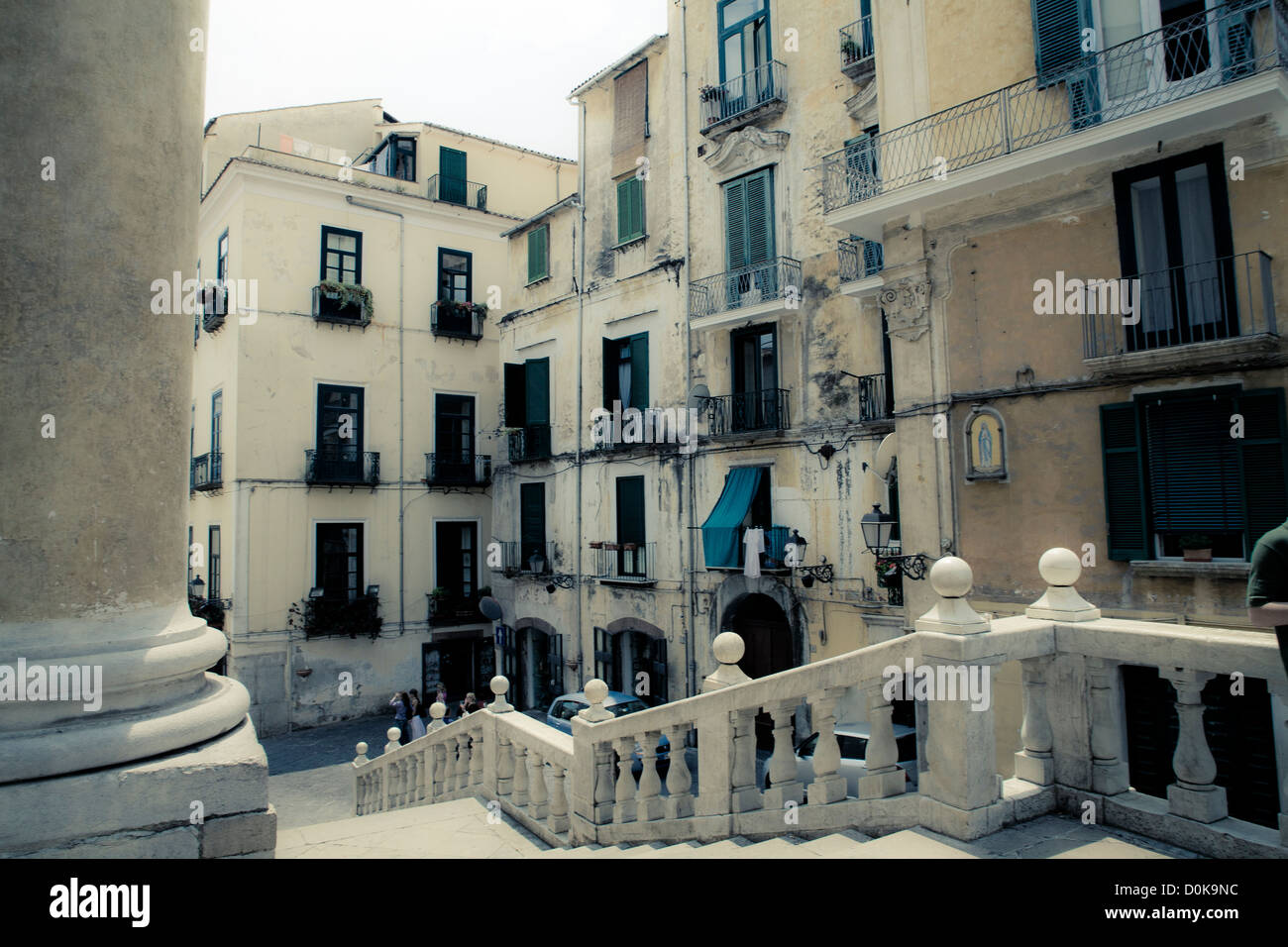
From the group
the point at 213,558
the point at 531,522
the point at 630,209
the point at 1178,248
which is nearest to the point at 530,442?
the point at 531,522

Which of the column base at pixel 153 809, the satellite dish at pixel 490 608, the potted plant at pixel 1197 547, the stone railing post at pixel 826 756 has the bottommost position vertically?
the satellite dish at pixel 490 608

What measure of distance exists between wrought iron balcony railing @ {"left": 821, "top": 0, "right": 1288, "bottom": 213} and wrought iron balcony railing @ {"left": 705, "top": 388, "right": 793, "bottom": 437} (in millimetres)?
4953

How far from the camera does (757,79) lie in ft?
58.3

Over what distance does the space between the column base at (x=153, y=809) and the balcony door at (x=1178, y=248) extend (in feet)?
36.2

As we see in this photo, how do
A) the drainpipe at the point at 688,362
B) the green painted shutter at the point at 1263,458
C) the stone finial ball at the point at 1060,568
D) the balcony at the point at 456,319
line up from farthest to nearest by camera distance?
the balcony at the point at 456,319, the drainpipe at the point at 688,362, the green painted shutter at the point at 1263,458, the stone finial ball at the point at 1060,568

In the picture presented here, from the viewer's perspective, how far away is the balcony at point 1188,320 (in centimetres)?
941

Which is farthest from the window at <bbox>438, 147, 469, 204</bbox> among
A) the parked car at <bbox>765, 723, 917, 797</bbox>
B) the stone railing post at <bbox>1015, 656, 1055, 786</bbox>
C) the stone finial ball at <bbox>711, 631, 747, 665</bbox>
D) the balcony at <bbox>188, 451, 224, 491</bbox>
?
the stone railing post at <bbox>1015, 656, 1055, 786</bbox>

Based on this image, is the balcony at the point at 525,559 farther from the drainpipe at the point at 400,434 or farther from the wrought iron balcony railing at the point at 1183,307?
the wrought iron balcony railing at the point at 1183,307

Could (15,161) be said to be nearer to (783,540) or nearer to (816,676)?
(816,676)

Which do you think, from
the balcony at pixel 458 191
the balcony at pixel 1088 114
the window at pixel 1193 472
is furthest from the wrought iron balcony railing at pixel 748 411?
the balcony at pixel 458 191

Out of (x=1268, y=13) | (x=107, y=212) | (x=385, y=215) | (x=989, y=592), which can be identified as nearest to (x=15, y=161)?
(x=107, y=212)
